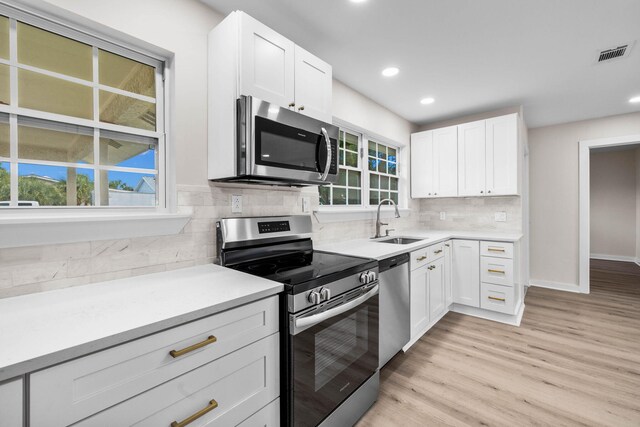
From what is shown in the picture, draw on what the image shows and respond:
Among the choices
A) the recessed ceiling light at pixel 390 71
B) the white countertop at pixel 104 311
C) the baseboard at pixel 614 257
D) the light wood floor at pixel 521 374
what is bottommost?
the light wood floor at pixel 521 374

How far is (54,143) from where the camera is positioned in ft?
4.44

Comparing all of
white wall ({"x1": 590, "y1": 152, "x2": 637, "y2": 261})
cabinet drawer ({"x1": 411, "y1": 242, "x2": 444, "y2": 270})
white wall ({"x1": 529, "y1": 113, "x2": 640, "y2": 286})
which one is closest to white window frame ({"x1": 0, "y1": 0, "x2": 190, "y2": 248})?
cabinet drawer ({"x1": 411, "y1": 242, "x2": 444, "y2": 270})

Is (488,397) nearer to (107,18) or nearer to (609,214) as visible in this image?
(107,18)

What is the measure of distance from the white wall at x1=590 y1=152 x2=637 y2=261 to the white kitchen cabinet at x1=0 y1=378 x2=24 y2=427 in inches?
355

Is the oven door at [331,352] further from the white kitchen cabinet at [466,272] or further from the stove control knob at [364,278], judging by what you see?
the white kitchen cabinet at [466,272]

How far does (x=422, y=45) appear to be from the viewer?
2242 millimetres

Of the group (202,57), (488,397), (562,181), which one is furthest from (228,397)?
(562,181)

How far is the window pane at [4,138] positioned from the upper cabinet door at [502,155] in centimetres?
402

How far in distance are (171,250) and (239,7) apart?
1.52 metres

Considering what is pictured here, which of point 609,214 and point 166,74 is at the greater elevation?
point 166,74

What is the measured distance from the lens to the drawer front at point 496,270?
119 inches

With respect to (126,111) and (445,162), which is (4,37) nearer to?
(126,111)

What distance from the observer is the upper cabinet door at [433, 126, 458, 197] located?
3750 mm

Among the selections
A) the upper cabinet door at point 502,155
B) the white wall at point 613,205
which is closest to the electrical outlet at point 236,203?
the upper cabinet door at point 502,155
